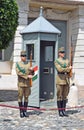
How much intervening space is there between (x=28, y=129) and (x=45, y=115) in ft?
5.86

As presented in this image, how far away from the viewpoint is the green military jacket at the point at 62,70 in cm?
962

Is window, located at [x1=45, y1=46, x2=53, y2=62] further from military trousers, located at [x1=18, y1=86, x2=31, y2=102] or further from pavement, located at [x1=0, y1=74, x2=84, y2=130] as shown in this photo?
military trousers, located at [x1=18, y1=86, x2=31, y2=102]

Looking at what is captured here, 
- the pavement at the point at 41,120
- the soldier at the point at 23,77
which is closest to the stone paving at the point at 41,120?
the pavement at the point at 41,120

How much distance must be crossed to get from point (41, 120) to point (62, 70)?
1391 millimetres

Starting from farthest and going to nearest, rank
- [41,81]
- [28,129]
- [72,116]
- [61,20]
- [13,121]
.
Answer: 1. [61,20]
2. [41,81]
3. [72,116]
4. [13,121]
5. [28,129]

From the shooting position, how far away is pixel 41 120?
362 inches

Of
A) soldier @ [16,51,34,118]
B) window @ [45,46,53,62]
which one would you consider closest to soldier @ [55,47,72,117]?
soldier @ [16,51,34,118]

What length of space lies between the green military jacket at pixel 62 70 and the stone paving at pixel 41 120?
928 millimetres

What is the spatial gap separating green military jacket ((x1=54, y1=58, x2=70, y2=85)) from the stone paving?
93 cm

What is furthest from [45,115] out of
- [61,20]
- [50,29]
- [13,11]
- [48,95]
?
[61,20]

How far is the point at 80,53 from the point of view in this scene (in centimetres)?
1911

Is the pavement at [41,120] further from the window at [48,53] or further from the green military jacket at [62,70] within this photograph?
the window at [48,53]

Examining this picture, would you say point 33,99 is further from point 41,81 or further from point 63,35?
point 63,35

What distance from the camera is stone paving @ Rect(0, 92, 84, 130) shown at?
8375mm
